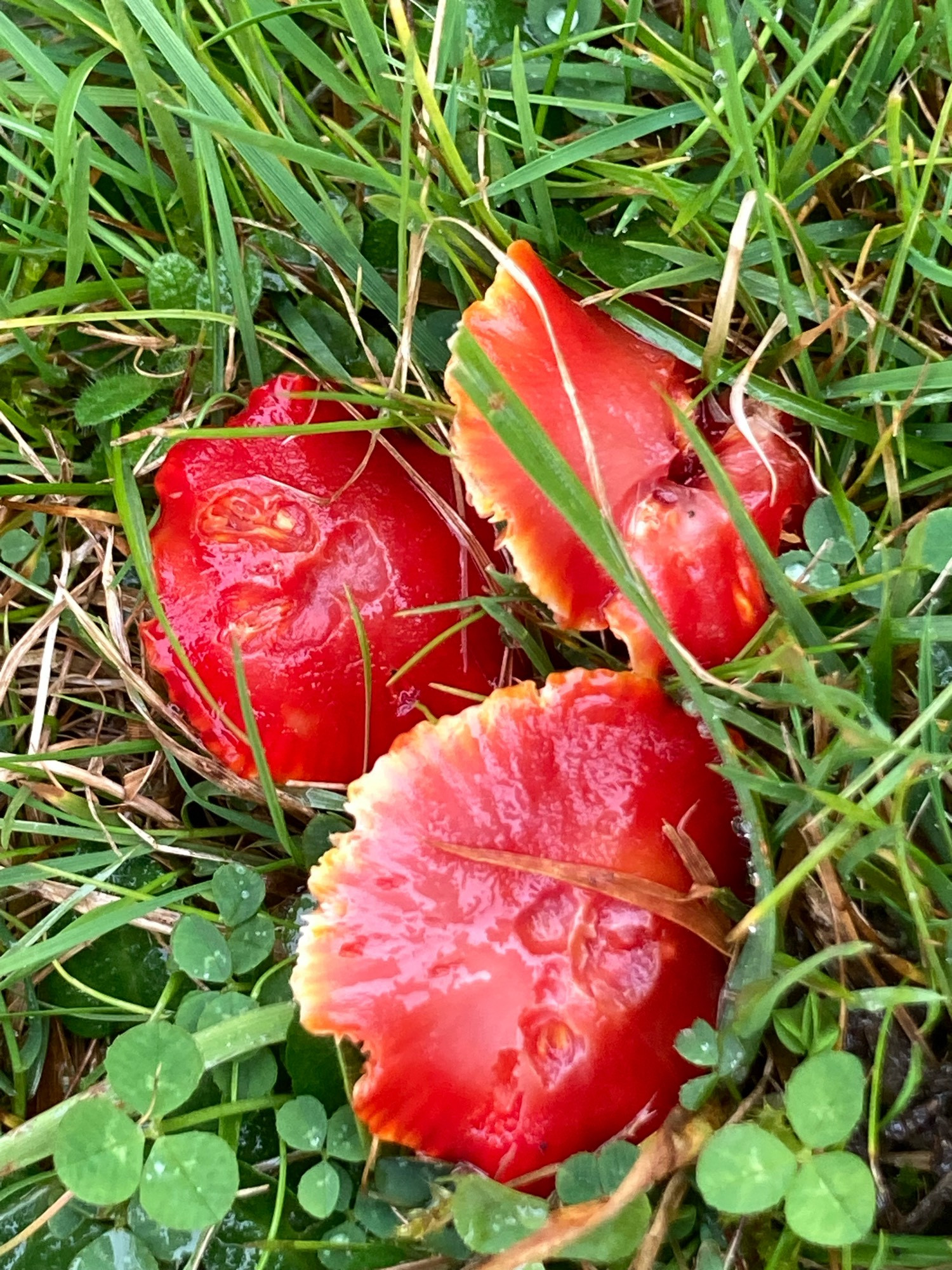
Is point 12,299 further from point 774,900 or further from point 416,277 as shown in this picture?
point 774,900

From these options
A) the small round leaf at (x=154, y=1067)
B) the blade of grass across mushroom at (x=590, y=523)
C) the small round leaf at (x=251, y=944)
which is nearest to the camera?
the blade of grass across mushroom at (x=590, y=523)

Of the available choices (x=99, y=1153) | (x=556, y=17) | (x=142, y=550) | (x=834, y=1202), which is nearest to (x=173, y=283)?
(x=142, y=550)

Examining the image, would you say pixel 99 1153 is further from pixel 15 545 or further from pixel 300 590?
pixel 15 545

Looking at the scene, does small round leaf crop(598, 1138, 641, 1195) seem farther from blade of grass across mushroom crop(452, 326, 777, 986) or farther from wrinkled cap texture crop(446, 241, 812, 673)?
wrinkled cap texture crop(446, 241, 812, 673)

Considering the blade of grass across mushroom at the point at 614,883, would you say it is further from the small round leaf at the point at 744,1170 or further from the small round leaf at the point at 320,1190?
the small round leaf at the point at 320,1190

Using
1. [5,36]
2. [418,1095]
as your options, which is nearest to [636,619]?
[418,1095]

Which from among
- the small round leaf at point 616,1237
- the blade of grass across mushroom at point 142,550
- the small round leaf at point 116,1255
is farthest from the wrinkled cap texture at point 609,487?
the small round leaf at point 116,1255

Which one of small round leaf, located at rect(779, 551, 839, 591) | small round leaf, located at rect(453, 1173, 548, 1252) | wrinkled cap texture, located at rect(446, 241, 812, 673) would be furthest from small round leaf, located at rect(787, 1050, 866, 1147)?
small round leaf, located at rect(779, 551, 839, 591)
